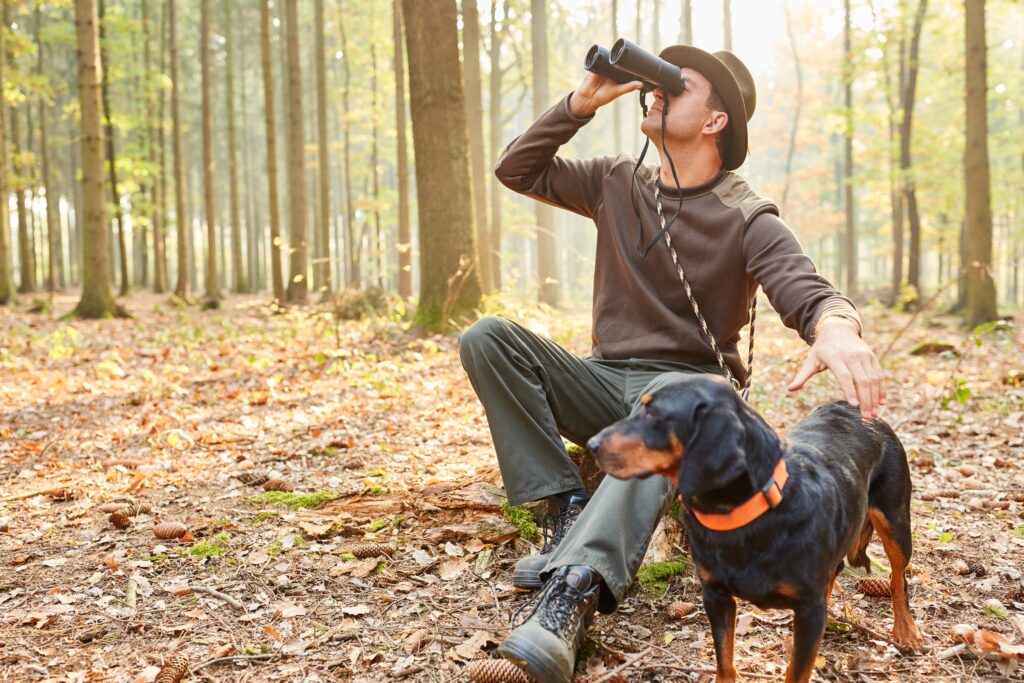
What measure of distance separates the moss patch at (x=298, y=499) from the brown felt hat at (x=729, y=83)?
2.87 meters

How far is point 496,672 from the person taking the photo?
258cm

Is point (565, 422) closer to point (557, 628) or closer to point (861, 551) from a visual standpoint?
point (557, 628)

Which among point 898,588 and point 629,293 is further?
point 629,293

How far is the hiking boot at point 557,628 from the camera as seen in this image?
7.92 feet

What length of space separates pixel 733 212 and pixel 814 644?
6.24ft

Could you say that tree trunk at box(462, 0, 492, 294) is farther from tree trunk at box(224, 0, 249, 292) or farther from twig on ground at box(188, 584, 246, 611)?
twig on ground at box(188, 584, 246, 611)

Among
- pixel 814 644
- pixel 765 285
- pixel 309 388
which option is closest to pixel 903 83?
pixel 309 388

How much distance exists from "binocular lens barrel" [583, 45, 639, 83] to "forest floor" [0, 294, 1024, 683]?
88.6 inches

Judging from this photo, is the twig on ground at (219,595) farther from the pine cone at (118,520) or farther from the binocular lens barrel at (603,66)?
the binocular lens barrel at (603,66)

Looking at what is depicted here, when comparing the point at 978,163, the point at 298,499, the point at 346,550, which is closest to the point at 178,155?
the point at 298,499

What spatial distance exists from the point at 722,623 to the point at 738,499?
50cm

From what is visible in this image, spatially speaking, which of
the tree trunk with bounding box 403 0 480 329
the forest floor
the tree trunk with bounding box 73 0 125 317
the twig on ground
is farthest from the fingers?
the tree trunk with bounding box 73 0 125 317

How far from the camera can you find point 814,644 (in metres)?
2.22

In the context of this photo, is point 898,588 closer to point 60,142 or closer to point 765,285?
→ point 765,285
